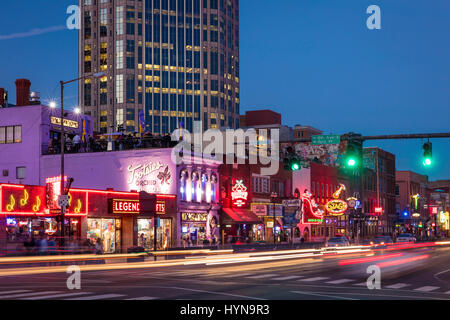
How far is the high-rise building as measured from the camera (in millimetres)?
173750

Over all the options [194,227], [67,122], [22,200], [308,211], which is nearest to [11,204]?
[22,200]

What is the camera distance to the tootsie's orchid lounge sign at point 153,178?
5816 centimetres

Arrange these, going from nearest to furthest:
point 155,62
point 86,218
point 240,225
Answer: point 86,218 < point 240,225 < point 155,62

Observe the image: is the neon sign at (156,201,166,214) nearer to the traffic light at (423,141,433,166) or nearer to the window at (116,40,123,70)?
the traffic light at (423,141,433,166)

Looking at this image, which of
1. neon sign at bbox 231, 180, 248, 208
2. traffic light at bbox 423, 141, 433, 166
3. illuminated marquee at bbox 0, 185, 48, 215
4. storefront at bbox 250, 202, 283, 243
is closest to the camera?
traffic light at bbox 423, 141, 433, 166

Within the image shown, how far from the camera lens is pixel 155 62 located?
177 m

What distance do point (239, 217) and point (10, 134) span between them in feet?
81.4

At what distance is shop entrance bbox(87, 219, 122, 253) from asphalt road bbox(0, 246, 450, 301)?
57.2ft

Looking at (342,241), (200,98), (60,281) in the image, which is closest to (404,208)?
(200,98)

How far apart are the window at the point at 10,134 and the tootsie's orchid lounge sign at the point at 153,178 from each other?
→ 40.7 feet

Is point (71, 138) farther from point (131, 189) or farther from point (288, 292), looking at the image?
point (288, 292)

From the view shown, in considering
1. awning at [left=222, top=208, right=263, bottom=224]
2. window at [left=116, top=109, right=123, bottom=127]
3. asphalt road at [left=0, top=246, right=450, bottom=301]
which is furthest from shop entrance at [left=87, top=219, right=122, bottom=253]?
window at [left=116, top=109, right=123, bottom=127]

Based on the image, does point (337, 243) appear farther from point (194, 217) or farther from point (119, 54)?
point (119, 54)

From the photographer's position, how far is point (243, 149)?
78.1 metres
